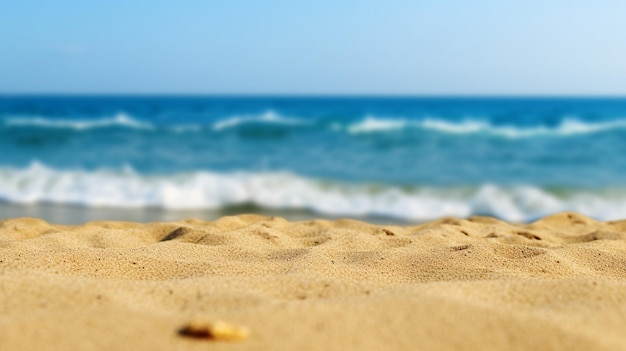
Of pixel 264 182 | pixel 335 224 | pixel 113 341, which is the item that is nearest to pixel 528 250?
pixel 335 224

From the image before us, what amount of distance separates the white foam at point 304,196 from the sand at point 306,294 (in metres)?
4.45

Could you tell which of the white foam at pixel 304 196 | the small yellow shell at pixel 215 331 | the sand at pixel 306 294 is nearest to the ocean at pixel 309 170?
the white foam at pixel 304 196

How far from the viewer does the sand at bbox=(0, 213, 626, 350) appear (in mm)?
1943

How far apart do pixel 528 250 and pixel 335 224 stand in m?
1.74

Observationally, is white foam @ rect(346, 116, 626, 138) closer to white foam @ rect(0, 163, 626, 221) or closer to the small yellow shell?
white foam @ rect(0, 163, 626, 221)

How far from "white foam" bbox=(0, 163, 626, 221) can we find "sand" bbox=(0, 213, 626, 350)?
4.45m

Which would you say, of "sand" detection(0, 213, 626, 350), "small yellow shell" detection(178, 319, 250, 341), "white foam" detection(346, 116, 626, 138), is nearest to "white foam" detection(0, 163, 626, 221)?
"sand" detection(0, 213, 626, 350)

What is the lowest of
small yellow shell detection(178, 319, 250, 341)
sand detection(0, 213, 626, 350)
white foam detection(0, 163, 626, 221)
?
white foam detection(0, 163, 626, 221)

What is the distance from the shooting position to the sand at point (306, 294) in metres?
1.94

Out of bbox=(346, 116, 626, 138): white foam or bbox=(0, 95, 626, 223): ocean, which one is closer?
bbox=(0, 95, 626, 223): ocean

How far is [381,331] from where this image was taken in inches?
78.8

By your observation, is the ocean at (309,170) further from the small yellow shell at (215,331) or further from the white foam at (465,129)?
the small yellow shell at (215,331)

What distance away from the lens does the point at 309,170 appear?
11.7 meters

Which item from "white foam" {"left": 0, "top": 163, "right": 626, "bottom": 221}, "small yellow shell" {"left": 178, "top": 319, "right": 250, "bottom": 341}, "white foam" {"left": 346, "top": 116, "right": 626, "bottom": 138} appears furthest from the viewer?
"white foam" {"left": 346, "top": 116, "right": 626, "bottom": 138}
